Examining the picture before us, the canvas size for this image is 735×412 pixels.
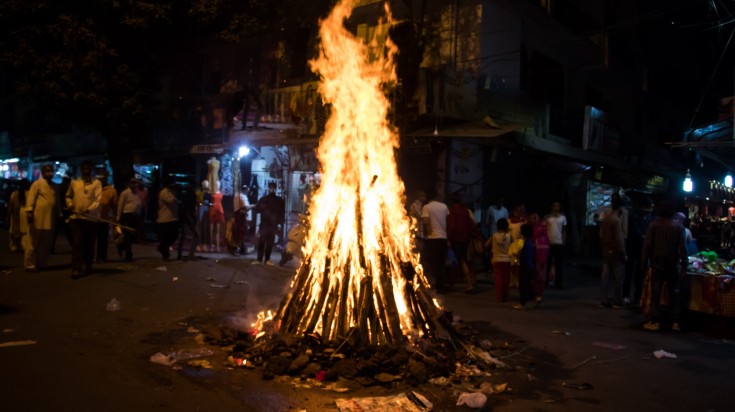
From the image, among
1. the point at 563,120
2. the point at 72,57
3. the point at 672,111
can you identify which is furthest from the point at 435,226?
the point at 672,111

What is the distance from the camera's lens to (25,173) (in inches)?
1145

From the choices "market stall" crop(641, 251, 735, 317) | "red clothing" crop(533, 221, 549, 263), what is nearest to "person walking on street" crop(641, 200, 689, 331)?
"market stall" crop(641, 251, 735, 317)

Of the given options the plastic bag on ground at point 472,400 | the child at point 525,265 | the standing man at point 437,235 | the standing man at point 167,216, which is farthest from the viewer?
the standing man at point 167,216

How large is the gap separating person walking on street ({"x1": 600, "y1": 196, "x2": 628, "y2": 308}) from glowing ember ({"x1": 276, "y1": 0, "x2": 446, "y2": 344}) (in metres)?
4.54

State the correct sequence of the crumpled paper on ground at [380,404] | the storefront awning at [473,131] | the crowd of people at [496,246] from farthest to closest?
the storefront awning at [473,131]
the crowd of people at [496,246]
the crumpled paper on ground at [380,404]

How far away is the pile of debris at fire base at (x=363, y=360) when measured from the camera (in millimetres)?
5078

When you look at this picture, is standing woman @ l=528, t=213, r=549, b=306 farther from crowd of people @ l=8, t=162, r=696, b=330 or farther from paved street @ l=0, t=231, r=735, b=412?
paved street @ l=0, t=231, r=735, b=412

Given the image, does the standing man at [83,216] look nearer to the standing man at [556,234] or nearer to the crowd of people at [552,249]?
the crowd of people at [552,249]

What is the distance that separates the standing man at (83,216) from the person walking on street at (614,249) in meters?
9.30

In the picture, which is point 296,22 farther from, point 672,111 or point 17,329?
point 672,111

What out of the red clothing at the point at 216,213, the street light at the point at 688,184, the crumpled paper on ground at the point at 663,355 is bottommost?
the crumpled paper on ground at the point at 663,355

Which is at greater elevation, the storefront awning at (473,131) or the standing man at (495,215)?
the storefront awning at (473,131)

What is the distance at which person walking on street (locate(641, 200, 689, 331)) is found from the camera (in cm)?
797

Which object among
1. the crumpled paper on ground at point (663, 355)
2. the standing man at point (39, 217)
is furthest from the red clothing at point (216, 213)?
the crumpled paper on ground at point (663, 355)
